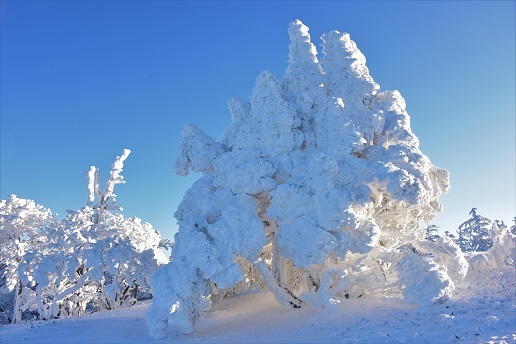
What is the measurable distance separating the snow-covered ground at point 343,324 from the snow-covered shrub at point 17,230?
10.0 meters

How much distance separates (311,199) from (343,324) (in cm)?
400

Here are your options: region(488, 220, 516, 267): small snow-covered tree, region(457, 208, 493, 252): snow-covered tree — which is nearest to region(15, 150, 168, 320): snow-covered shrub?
region(488, 220, 516, 267): small snow-covered tree

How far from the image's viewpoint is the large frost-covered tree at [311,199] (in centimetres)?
1155

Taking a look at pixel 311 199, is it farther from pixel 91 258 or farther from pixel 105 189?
pixel 105 189

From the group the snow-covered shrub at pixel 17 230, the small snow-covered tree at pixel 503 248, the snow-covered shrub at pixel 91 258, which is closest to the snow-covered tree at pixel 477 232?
Answer: the small snow-covered tree at pixel 503 248

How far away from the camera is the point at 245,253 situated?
38.6ft

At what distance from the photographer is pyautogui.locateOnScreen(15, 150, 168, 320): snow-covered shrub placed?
1417cm

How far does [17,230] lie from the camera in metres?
23.5

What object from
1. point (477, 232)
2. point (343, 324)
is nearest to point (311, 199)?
point (343, 324)

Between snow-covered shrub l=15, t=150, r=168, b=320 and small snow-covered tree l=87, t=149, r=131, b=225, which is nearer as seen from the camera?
snow-covered shrub l=15, t=150, r=168, b=320

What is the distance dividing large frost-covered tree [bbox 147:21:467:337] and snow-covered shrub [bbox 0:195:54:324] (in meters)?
13.3

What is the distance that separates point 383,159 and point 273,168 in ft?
14.3

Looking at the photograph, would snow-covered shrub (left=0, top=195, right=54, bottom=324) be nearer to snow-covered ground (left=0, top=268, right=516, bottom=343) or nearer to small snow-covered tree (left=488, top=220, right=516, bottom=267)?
snow-covered ground (left=0, top=268, right=516, bottom=343)

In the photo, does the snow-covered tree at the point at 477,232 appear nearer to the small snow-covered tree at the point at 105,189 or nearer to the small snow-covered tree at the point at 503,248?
the small snow-covered tree at the point at 503,248
